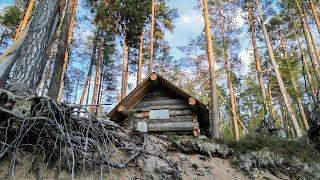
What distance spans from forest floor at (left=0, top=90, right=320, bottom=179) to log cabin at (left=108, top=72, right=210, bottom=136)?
4.51 metres

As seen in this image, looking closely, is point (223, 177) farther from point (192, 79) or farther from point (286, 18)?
point (192, 79)

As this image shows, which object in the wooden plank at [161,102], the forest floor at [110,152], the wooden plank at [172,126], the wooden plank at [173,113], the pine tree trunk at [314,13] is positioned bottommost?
the forest floor at [110,152]

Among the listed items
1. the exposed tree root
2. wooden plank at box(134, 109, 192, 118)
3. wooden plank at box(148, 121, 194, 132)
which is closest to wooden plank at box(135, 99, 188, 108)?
wooden plank at box(134, 109, 192, 118)

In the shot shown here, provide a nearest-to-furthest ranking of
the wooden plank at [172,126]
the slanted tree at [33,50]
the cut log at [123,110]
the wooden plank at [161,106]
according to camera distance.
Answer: the slanted tree at [33,50] → the wooden plank at [172,126] → the cut log at [123,110] → the wooden plank at [161,106]

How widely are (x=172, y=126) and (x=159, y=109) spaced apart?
97cm

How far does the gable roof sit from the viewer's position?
10742mm

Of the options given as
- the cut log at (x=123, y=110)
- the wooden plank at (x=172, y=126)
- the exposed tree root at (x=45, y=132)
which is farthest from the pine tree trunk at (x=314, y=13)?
the exposed tree root at (x=45, y=132)

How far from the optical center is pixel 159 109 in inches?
437

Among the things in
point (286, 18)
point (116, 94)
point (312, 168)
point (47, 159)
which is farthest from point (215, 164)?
point (116, 94)

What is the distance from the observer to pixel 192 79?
2759 centimetres

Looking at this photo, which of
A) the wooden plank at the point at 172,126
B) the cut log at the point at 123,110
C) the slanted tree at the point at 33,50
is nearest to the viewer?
→ the slanted tree at the point at 33,50

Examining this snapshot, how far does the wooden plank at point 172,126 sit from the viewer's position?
414 inches

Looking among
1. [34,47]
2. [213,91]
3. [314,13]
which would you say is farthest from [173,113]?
[314,13]

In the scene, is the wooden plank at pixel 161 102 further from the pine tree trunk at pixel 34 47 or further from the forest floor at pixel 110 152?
the pine tree trunk at pixel 34 47
